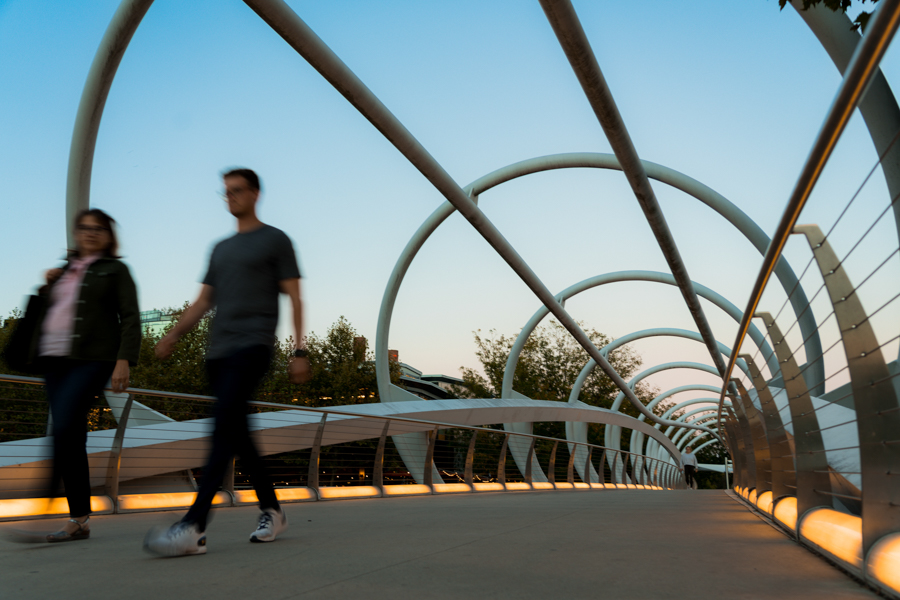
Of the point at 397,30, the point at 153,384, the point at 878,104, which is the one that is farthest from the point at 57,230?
the point at 153,384

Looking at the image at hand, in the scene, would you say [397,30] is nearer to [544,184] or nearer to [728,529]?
[728,529]

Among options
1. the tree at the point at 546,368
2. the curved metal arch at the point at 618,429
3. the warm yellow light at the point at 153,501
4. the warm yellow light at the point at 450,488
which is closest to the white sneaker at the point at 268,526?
the warm yellow light at the point at 153,501

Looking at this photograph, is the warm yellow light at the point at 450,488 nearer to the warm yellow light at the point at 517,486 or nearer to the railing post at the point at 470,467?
the railing post at the point at 470,467

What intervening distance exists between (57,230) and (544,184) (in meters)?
14.5

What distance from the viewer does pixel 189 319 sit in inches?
146

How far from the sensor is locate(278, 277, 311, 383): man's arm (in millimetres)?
3535

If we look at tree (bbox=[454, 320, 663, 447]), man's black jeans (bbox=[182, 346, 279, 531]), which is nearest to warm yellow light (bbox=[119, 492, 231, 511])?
man's black jeans (bbox=[182, 346, 279, 531])

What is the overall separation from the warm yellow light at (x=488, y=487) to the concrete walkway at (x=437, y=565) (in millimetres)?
7548

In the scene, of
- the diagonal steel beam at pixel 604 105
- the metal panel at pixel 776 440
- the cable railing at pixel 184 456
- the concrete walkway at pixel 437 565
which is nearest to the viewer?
the concrete walkway at pixel 437 565

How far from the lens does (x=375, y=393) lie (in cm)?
4794

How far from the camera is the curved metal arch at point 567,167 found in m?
16.3

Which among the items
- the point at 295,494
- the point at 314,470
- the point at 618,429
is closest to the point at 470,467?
the point at 314,470

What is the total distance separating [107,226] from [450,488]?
26.9ft

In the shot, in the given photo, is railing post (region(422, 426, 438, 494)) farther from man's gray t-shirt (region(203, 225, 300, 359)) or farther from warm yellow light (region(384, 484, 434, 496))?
man's gray t-shirt (region(203, 225, 300, 359))
